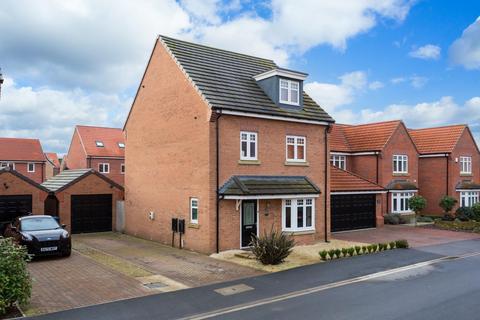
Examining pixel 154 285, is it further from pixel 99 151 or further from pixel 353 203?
pixel 99 151

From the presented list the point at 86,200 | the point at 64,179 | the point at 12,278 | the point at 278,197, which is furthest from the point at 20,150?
the point at 12,278

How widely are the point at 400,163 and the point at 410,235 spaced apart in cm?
971

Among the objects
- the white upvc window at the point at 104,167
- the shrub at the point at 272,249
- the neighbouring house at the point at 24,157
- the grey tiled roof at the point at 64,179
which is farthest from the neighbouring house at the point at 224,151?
the neighbouring house at the point at 24,157

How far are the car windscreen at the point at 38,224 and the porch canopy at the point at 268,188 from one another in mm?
7280

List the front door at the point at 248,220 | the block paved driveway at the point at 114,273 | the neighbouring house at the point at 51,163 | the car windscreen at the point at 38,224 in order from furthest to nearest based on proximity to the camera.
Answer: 1. the neighbouring house at the point at 51,163
2. the front door at the point at 248,220
3. the car windscreen at the point at 38,224
4. the block paved driveway at the point at 114,273

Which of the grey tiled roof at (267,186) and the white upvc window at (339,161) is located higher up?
the white upvc window at (339,161)

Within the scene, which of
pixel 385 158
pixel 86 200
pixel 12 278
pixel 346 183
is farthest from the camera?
pixel 385 158

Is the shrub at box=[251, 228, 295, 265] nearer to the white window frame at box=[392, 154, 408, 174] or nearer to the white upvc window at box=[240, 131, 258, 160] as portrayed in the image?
the white upvc window at box=[240, 131, 258, 160]

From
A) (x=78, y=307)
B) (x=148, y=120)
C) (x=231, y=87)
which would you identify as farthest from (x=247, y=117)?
(x=78, y=307)

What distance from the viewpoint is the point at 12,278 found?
9734 millimetres

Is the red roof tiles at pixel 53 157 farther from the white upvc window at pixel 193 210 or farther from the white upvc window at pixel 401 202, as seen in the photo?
the white upvc window at pixel 193 210

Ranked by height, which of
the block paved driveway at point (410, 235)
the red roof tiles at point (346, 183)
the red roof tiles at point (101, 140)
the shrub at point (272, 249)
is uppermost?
the red roof tiles at point (101, 140)

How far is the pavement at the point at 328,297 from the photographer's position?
9.92 meters

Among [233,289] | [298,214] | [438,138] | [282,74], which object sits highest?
[282,74]
